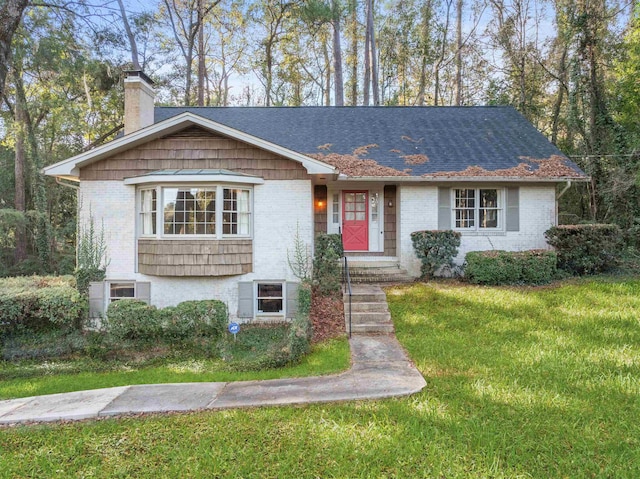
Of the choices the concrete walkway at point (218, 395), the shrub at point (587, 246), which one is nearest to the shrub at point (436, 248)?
the shrub at point (587, 246)

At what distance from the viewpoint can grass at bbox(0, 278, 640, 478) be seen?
10.6 ft

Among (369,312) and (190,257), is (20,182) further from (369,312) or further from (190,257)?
(369,312)

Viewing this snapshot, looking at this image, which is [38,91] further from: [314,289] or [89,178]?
[314,289]

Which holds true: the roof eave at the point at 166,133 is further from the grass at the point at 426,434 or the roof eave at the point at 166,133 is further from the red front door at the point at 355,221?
the grass at the point at 426,434

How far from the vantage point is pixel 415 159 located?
11.2 m

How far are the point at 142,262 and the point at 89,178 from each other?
234cm

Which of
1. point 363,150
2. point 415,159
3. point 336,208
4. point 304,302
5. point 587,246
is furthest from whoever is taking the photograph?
point 363,150

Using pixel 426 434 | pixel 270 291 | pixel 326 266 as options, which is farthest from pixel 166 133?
pixel 426 434

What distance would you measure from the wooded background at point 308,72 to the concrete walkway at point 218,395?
25.9ft

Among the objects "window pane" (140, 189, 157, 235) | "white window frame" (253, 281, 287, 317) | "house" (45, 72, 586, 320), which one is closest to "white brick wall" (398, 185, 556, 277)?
"house" (45, 72, 586, 320)

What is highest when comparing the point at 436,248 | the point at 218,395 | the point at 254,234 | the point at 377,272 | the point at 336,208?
the point at 336,208

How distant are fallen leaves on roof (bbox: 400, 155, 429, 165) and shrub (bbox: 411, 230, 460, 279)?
2320mm

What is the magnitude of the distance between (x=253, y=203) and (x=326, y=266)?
2.29 m

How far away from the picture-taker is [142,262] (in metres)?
8.51
